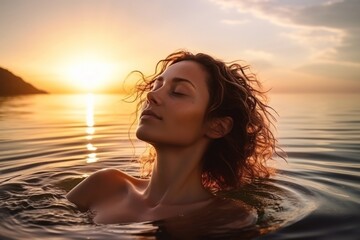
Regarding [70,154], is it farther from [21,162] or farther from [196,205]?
[196,205]

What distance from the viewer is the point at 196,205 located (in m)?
3.82

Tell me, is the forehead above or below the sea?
above

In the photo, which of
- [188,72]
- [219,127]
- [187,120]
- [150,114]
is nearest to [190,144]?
[187,120]

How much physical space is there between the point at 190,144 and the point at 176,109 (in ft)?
1.41

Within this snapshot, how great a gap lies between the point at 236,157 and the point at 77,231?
181 cm

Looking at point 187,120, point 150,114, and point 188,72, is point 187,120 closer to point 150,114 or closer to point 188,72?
point 150,114

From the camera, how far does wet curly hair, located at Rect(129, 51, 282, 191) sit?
4.03 metres

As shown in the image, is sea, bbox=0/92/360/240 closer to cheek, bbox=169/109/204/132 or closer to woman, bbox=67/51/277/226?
woman, bbox=67/51/277/226

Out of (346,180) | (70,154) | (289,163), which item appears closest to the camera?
(346,180)

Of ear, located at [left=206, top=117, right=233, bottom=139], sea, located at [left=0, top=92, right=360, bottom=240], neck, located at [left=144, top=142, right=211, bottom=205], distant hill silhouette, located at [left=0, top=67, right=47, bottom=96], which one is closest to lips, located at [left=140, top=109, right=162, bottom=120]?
neck, located at [left=144, top=142, right=211, bottom=205]

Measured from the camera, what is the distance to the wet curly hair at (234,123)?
4.03 meters

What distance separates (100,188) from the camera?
427 cm

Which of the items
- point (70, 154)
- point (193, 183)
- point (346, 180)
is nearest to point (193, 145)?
point (193, 183)

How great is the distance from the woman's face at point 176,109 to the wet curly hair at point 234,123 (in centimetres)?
16
